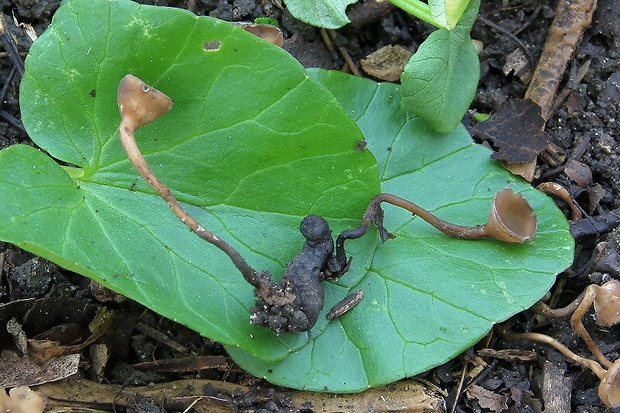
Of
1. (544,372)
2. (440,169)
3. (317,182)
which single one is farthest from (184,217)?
(544,372)

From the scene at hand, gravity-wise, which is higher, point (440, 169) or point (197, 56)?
point (197, 56)

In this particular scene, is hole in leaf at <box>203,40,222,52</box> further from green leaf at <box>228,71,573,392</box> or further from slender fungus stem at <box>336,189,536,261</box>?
slender fungus stem at <box>336,189,536,261</box>

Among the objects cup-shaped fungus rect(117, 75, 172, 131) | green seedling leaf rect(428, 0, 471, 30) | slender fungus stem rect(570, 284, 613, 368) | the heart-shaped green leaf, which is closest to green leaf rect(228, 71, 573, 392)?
the heart-shaped green leaf

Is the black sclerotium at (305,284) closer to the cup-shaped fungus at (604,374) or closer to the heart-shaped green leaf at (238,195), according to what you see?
the heart-shaped green leaf at (238,195)

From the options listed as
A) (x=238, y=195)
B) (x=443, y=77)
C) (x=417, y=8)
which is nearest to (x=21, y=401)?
(x=238, y=195)

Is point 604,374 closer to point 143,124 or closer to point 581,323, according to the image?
point 581,323

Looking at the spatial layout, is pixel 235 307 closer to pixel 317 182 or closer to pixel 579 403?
pixel 317 182

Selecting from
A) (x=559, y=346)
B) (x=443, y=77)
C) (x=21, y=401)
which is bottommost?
(x=559, y=346)
